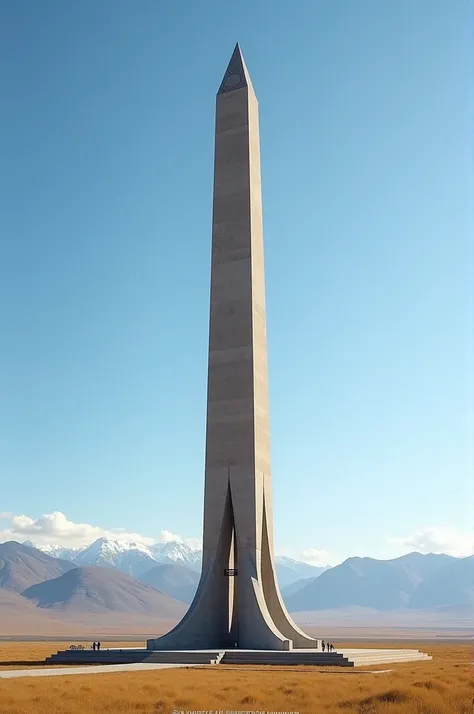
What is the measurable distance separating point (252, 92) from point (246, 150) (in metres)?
4.06

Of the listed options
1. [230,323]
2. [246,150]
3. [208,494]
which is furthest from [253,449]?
[246,150]

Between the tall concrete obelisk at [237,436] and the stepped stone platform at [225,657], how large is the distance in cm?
257

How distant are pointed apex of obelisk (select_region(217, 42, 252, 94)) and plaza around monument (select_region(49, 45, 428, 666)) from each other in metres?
0.10

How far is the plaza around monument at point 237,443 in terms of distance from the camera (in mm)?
34781

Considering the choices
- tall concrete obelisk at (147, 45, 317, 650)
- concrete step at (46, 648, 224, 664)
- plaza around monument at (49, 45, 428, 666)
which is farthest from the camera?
tall concrete obelisk at (147, 45, 317, 650)

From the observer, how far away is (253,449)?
37000 millimetres

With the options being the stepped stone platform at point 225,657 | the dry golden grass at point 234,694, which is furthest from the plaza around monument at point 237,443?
the dry golden grass at point 234,694

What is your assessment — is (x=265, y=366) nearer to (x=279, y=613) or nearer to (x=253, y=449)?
(x=253, y=449)

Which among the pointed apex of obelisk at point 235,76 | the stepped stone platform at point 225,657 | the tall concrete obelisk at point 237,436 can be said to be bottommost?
the stepped stone platform at point 225,657

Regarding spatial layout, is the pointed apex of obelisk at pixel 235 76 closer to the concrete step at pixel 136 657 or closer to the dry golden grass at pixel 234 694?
the concrete step at pixel 136 657

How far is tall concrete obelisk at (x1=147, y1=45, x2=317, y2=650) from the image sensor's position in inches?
1389

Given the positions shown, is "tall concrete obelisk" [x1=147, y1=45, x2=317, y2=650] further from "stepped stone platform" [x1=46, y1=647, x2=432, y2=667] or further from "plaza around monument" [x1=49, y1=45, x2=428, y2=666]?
"stepped stone platform" [x1=46, y1=647, x2=432, y2=667]

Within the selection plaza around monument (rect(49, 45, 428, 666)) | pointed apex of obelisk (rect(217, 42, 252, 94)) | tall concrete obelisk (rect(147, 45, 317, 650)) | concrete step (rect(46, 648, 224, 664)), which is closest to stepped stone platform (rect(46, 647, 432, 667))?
concrete step (rect(46, 648, 224, 664))

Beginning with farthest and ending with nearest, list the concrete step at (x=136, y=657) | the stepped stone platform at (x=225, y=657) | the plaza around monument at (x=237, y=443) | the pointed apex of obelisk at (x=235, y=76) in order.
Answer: the pointed apex of obelisk at (x=235, y=76) → the plaza around monument at (x=237, y=443) → the concrete step at (x=136, y=657) → the stepped stone platform at (x=225, y=657)
